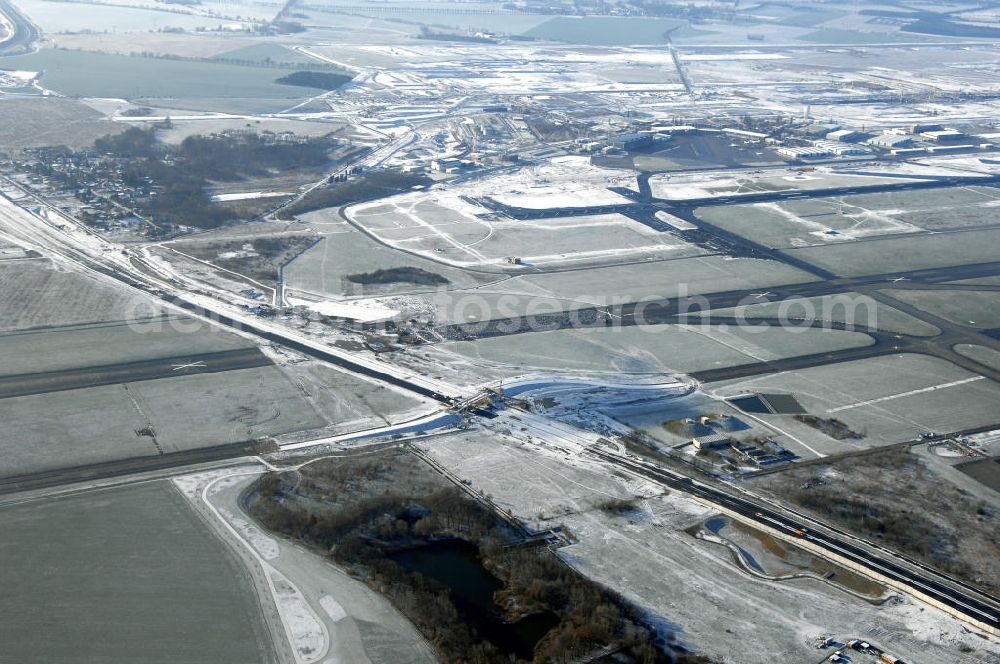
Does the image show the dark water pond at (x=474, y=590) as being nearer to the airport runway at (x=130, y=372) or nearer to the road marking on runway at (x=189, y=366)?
the airport runway at (x=130, y=372)

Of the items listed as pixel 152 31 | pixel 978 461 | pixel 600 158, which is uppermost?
pixel 152 31

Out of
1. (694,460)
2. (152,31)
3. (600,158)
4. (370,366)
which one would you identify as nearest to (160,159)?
(600,158)

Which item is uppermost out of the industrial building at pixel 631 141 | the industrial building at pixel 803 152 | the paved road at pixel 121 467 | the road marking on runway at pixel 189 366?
the industrial building at pixel 631 141

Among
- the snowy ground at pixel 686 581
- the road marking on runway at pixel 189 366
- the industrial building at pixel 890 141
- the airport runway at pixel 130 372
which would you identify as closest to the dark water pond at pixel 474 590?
the snowy ground at pixel 686 581

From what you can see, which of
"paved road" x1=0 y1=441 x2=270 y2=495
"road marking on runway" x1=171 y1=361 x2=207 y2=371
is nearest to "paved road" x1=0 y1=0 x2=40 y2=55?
"road marking on runway" x1=171 y1=361 x2=207 y2=371

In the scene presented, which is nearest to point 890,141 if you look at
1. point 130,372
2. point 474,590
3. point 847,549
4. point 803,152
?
point 803,152

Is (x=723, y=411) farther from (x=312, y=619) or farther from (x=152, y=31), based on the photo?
(x=152, y=31)
